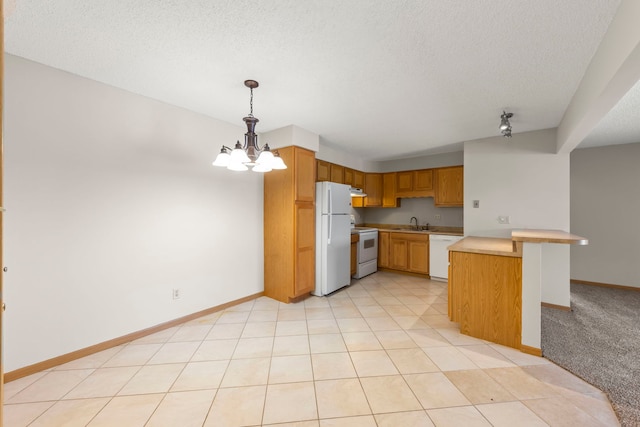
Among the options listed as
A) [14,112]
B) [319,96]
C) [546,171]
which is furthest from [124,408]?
[546,171]

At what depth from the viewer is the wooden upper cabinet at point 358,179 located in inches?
200

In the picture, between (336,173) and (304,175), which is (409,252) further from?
(304,175)

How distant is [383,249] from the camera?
203 inches

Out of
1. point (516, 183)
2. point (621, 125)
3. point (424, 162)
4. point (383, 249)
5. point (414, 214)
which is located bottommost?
point (383, 249)

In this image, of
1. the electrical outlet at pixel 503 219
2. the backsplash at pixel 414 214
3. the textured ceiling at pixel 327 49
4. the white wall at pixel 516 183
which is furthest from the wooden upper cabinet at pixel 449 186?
the textured ceiling at pixel 327 49

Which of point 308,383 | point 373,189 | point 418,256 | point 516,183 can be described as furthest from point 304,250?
point 516,183

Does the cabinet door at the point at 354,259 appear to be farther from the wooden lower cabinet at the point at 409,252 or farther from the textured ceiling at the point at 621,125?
the textured ceiling at the point at 621,125

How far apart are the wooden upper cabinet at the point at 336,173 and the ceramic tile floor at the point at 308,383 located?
255 cm

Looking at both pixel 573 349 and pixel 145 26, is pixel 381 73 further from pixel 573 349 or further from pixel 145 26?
pixel 573 349

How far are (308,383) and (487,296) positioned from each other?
1863 mm

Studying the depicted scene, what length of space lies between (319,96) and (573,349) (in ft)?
11.0

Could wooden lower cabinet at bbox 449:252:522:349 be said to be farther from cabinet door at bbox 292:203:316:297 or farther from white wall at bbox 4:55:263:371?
white wall at bbox 4:55:263:371

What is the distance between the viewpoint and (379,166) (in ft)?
18.7

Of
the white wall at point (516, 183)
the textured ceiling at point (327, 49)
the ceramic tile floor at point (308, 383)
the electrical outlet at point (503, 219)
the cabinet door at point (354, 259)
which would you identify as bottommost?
the ceramic tile floor at point (308, 383)
